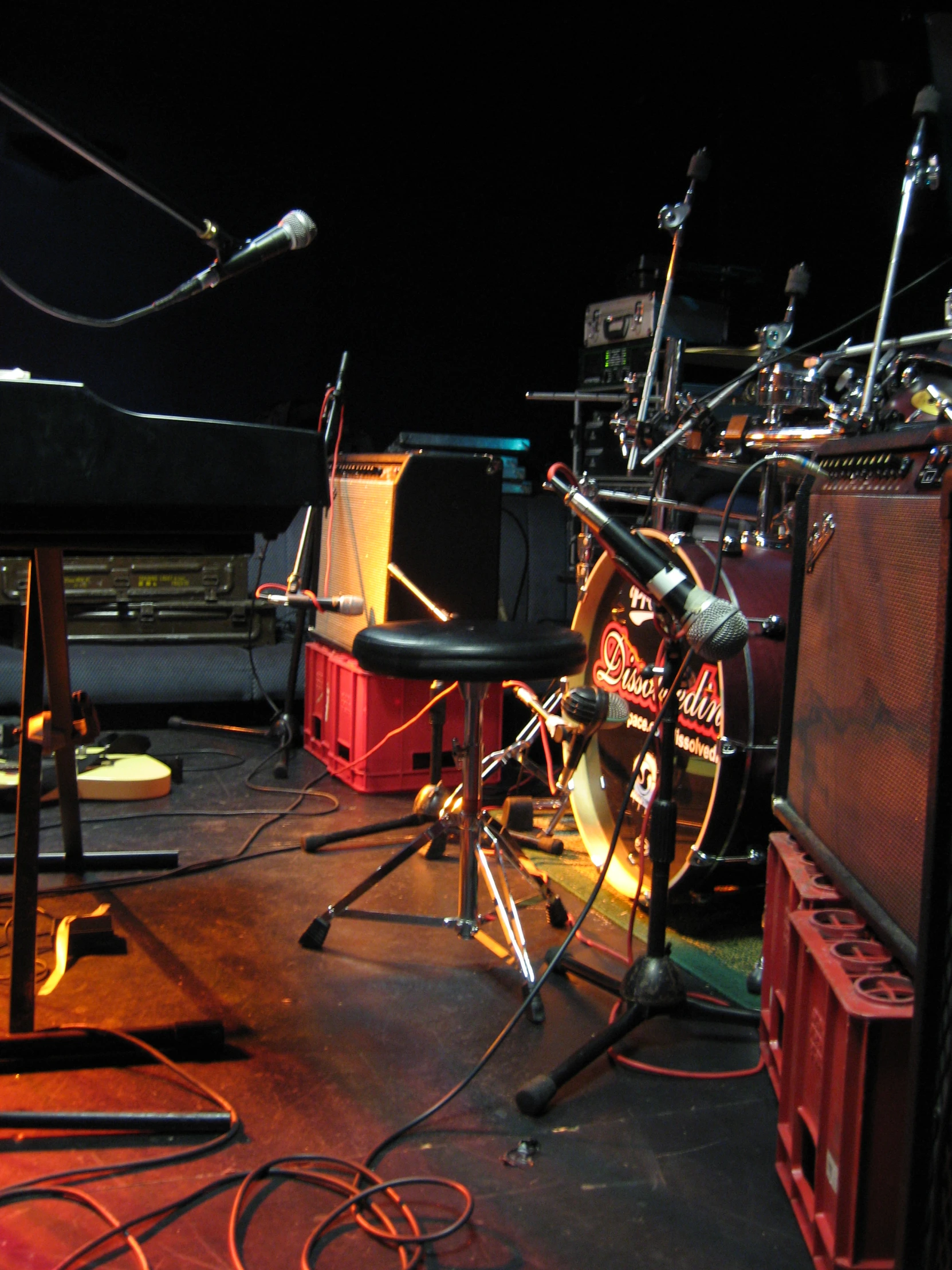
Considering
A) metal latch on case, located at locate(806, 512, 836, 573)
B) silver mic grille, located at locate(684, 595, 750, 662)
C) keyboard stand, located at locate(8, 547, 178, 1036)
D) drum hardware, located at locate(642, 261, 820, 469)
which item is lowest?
keyboard stand, located at locate(8, 547, 178, 1036)

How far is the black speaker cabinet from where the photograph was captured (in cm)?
85

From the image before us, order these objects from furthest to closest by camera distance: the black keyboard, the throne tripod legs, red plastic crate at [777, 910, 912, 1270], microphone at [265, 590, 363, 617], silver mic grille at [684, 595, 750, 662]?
microphone at [265, 590, 363, 617] → the throne tripod legs → silver mic grille at [684, 595, 750, 662] → the black keyboard → red plastic crate at [777, 910, 912, 1270]

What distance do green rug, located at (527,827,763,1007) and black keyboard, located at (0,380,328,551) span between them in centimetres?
129

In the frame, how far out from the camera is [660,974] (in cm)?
175

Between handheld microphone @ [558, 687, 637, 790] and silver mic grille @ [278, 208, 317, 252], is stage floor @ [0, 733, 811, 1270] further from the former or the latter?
silver mic grille @ [278, 208, 317, 252]

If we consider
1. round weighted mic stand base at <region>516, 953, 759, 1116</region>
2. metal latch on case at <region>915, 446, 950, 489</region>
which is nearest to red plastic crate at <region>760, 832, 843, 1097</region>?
round weighted mic stand base at <region>516, 953, 759, 1116</region>

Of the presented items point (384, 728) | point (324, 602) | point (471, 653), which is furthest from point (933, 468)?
point (384, 728)

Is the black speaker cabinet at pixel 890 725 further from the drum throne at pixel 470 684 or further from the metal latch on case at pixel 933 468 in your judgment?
the drum throne at pixel 470 684

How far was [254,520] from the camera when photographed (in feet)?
4.46

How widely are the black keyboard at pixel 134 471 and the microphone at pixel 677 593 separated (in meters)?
0.46

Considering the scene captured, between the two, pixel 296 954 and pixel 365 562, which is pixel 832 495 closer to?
pixel 296 954

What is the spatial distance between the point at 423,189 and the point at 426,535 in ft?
8.70

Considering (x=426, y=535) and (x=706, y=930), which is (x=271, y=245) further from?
(x=426, y=535)

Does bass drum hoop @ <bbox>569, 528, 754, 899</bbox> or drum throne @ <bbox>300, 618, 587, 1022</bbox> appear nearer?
drum throne @ <bbox>300, 618, 587, 1022</bbox>
